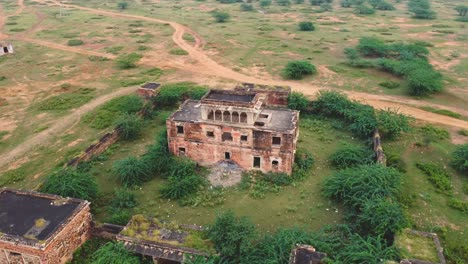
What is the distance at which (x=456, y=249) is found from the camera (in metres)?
22.6

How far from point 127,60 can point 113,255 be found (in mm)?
38622

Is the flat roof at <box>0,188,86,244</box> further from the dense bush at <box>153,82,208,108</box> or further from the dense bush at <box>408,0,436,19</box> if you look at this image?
the dense bush at <box>408,0,436,19</box>

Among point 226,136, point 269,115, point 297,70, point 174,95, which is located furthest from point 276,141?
point 297,70

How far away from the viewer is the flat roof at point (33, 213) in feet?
67.4

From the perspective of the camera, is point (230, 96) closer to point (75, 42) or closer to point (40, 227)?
point (40, 227)

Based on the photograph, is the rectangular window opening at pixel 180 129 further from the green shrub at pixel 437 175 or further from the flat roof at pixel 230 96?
the green shrub at pixel 437 175

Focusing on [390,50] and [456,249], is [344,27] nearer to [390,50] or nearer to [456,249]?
[390,50]

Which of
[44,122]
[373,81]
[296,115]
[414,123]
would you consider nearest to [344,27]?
[373,81]

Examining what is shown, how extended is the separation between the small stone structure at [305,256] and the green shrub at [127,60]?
4121 cm

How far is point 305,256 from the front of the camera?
19234mm

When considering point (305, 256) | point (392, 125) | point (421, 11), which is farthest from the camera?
point (421, 11)

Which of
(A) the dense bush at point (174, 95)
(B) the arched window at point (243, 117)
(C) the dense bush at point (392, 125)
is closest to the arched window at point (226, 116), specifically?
(B) the arched window at point (243, 117)

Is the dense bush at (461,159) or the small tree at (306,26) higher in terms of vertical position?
the small tree at (306,26)

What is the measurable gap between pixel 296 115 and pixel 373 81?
21.8m
